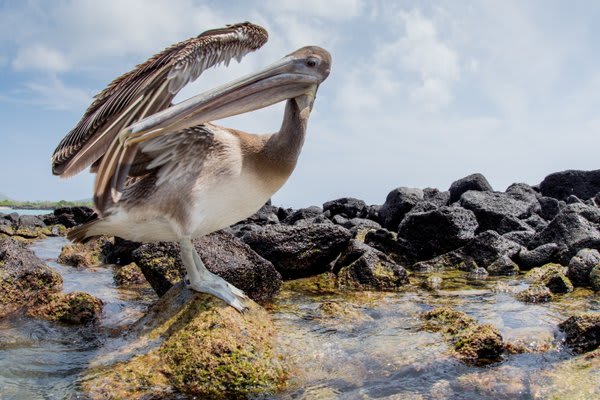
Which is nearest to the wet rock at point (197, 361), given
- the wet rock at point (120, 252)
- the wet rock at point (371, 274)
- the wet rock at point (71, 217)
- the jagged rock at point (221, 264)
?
the jagged rock at point (221, 264)

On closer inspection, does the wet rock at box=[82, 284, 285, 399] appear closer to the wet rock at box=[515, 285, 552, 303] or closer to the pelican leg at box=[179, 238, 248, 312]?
the pelican leg at box=[179, 238, 248, 312]

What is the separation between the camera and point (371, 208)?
659 inches

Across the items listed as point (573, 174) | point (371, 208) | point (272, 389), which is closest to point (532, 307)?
point (272, 389)

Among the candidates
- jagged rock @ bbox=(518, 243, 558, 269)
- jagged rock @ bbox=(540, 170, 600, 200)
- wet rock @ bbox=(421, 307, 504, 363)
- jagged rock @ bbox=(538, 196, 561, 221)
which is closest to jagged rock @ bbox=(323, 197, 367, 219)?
jagged rock @ bbox=(538, 196, 561, 221)

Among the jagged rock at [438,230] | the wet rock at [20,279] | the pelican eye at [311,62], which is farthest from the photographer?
the jagged rock at [438,230]

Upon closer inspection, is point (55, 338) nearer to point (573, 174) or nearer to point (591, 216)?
point (591, 216)

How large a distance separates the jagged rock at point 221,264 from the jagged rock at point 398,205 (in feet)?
23.6

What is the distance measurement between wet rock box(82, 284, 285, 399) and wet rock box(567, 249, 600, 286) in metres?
4.45

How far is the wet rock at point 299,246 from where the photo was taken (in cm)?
769

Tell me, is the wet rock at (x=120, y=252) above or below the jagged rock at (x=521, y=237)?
above

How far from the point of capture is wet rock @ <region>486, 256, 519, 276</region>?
816 cm

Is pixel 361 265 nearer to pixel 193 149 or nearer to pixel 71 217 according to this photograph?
pixel 193 149

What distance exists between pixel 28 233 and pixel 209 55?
14.7 metres

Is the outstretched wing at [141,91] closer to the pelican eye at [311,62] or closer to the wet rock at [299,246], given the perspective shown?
the pelican eye at [311,62]
